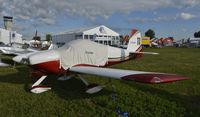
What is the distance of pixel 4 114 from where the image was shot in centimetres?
503

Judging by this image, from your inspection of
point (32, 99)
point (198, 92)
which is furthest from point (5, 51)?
point (198, 92)

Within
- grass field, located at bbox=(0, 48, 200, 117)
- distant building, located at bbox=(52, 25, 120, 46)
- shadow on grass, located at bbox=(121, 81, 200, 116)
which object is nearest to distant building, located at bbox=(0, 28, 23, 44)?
distant building, located at bbox=(52, 25, 120, 46)

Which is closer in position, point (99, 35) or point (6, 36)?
point (99, 35)

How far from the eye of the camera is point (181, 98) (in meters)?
6.14

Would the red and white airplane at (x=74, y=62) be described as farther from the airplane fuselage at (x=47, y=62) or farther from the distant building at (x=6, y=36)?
the distant building at (x=6, y=36)

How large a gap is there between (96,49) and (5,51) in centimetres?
1190

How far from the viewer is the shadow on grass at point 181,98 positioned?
5152mm

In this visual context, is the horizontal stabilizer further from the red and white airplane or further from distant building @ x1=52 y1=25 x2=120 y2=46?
distant building @ x1=52 y1=25 x2=120 y2=46

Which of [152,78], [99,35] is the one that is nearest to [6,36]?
[99,35]

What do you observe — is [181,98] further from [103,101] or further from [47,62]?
[47,62]

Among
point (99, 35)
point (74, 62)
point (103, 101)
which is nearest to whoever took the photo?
point (103, 101)

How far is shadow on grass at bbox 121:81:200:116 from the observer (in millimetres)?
5152

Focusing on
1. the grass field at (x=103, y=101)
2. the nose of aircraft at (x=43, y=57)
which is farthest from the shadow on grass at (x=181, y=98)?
the nose of aircraft at (x=43, y=57)

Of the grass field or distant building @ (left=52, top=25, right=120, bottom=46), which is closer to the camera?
the grass field
